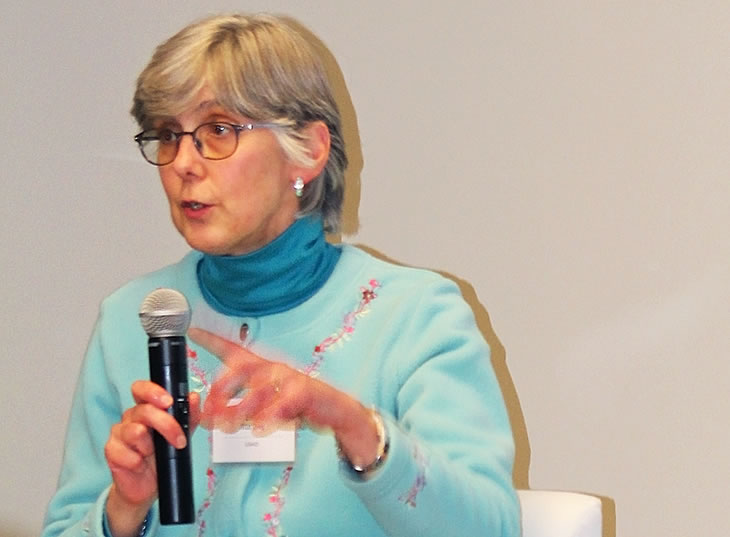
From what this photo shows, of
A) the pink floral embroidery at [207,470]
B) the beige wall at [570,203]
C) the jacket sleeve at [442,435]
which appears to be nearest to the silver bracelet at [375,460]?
the jacket sleeve at [442,435]

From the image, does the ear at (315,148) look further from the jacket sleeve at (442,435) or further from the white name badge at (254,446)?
the white name badge at (254,446)

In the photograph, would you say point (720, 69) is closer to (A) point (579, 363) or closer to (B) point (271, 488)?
(A) point (579, 363)

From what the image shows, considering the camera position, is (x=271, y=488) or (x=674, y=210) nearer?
(x=271, y=488)

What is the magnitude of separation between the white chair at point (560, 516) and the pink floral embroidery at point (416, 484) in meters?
0.28

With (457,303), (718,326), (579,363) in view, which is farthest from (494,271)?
(457,303)

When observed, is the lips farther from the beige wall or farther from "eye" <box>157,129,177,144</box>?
the beige wall

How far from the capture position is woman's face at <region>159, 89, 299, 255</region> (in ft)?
6.05

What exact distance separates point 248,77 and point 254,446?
0.54 meters

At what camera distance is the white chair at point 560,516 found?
1.78 m

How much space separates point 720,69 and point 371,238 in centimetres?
95

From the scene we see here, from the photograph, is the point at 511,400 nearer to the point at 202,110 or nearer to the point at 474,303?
the point at 474,303

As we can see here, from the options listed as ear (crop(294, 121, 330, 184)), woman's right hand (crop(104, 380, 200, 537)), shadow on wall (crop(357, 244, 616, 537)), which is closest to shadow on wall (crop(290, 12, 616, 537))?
shadow on wall (crop(357, 244, 616, 537))

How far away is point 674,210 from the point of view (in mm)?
2855

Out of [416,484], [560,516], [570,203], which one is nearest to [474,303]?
[570,203]
